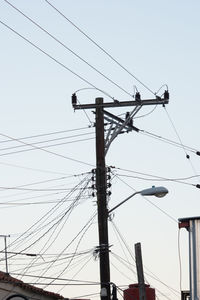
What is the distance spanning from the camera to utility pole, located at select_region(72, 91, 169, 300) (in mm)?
21750

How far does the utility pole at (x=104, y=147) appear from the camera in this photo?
21750mm

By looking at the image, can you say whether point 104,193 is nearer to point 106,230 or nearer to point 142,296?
point 106,230

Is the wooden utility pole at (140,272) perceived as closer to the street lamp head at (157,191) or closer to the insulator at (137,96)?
the street lamp head at (157,191)

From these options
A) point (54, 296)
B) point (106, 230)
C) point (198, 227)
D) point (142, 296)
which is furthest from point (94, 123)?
point (54, 296)

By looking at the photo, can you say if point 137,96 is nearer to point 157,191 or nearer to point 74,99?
point 74,99

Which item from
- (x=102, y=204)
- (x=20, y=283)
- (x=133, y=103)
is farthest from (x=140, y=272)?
(x=20, y=283)

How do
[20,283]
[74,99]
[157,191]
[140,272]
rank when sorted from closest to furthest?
1. [157,191]
2. [140,272]
3. [74,99]
4. [20,283]

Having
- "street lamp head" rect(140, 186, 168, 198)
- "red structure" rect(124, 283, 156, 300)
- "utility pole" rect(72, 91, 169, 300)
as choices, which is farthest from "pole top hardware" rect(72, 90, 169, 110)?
"red structure" rect(124, 283, 156, 300)

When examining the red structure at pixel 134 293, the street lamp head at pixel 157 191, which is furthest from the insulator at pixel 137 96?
the red structure at pixel 134 293

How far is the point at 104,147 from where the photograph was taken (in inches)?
897

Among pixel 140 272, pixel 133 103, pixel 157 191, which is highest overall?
pixel 133 103

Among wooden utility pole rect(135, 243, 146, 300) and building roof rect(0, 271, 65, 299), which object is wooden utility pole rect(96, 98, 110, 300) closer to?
wooden utility pole rect(135, 243, 146, 300)

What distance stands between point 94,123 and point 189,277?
8.35 meters

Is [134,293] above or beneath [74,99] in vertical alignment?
beneath
